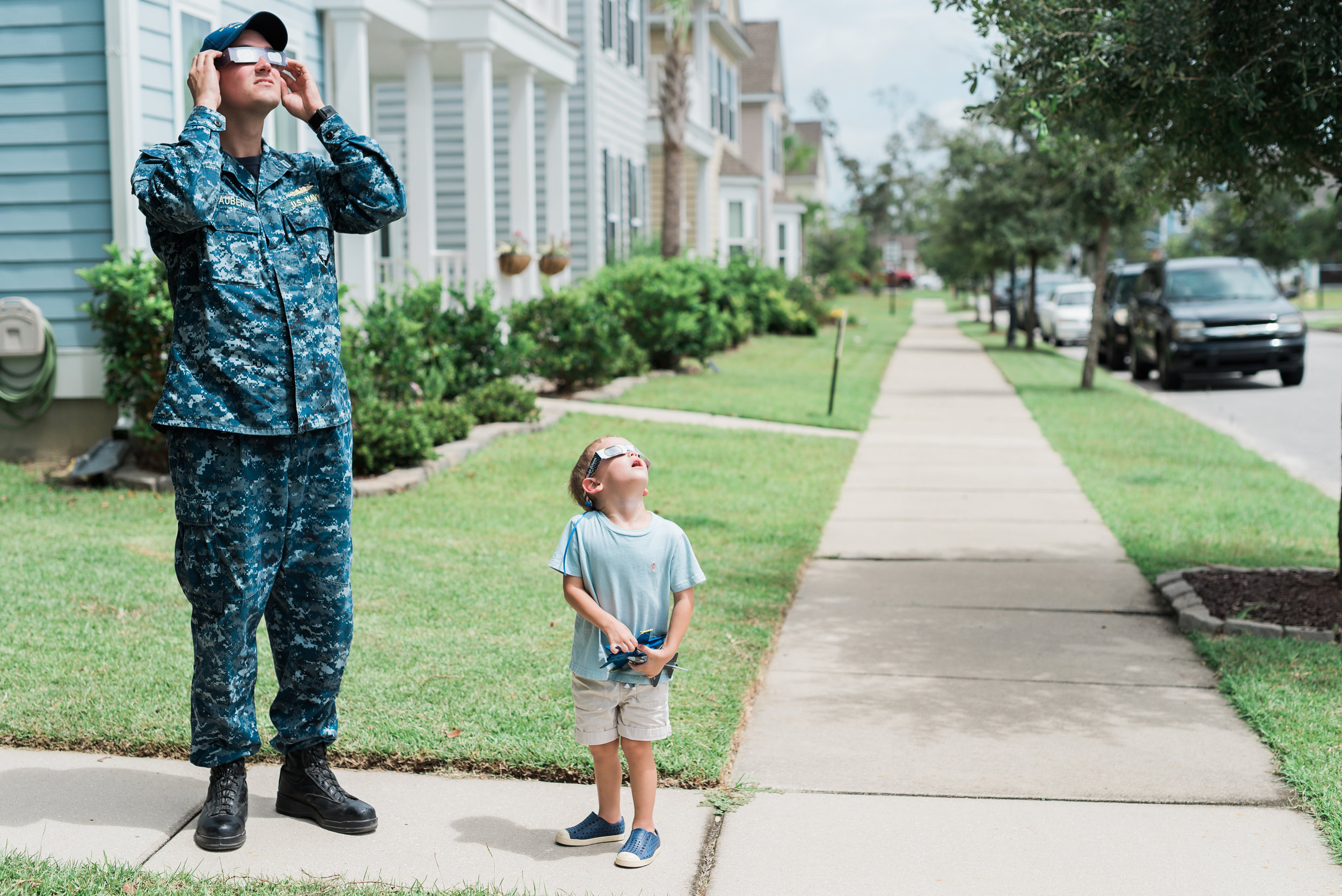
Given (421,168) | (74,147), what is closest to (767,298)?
(421,168)

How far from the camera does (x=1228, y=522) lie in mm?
8250

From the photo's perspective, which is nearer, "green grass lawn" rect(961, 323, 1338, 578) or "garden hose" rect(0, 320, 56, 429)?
"green grass lawn" rect(961, 323, 1338, 578)

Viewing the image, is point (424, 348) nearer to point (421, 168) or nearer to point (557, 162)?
point (421, 168)

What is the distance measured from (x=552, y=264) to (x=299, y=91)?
12337 millimetres

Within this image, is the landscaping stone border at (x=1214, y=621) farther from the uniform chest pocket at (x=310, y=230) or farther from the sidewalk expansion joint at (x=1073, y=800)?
the uniform chest pocket at (x=310, y=230)

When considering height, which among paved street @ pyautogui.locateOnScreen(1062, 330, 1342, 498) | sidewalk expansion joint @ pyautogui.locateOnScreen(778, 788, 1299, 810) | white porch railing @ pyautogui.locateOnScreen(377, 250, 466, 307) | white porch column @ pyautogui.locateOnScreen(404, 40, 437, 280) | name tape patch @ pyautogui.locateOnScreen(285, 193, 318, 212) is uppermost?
white porch column @ pyautogui.locateOnScreen(404, 40, 437, 280)

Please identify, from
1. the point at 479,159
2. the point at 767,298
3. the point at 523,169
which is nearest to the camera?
the point at 479,159

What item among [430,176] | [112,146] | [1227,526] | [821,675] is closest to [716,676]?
[821,675]

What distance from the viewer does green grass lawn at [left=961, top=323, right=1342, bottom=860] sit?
439 centimetres

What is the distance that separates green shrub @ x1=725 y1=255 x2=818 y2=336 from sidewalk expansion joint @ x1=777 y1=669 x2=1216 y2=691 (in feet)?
58.3

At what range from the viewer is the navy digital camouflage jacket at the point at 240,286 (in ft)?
11.0

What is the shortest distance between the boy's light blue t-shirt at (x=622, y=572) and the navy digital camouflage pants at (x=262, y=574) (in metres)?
0.71

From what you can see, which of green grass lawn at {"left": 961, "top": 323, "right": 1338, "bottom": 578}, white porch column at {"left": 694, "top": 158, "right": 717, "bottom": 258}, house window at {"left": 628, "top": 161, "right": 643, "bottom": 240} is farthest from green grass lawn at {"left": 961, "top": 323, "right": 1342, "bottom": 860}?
white porch column at {"left": 694, "top": 158, "right": 717, "bottom": 258}

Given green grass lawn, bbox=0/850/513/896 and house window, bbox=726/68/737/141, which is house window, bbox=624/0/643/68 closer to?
house window, bbox=726/68/737/141
